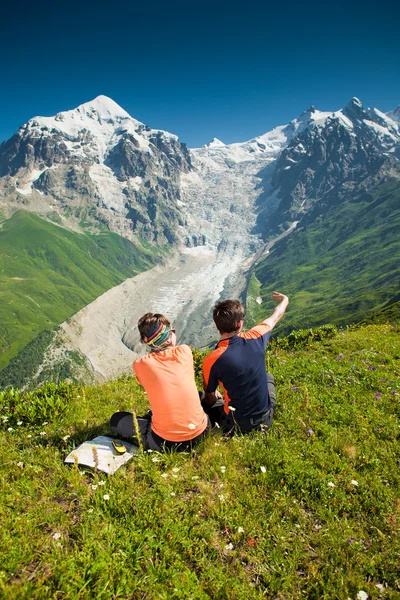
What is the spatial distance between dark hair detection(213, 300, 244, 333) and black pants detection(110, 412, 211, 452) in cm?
218

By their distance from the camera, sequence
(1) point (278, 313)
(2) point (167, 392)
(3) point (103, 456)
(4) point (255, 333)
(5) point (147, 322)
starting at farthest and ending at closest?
1. (1) point (278, 313)
2. (4) point (255, 333)
3. (5) point (147, 322)
4. (2) point (167, 392)
5. (3) point (103, 456)

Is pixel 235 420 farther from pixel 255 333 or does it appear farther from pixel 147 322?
pixel 147 322

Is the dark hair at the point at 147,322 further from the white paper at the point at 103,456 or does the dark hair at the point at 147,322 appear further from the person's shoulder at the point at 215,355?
the white paper at the point at 103,456

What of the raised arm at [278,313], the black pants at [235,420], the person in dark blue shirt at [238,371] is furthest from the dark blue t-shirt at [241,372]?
the raised arm at [278,313]

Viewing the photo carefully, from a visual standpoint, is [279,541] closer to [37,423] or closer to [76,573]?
[76,573]

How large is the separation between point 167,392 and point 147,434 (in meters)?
1.21

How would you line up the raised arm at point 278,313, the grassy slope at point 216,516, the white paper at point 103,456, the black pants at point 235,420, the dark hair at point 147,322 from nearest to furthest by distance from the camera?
the grassy slope at point 216,516, the white paper at point 103,456, the dark hair at point 147,322, the black pants at point 235,420, the raised arm at point 278,313

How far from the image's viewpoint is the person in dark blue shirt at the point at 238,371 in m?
6.72

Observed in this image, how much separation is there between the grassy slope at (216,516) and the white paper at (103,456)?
0.15 m

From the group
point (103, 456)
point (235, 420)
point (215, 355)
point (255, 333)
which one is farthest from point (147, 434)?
point (255, 333)

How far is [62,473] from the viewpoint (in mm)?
5523

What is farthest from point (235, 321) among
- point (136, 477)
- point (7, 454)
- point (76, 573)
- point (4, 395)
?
point (4, 395)

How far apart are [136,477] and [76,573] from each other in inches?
77.5

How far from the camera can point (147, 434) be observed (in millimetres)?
6691
